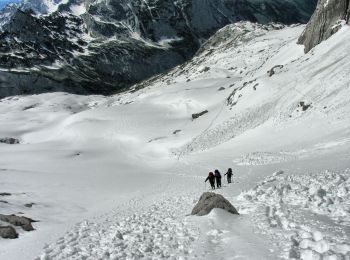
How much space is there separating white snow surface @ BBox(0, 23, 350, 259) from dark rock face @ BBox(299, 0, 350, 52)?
307cm

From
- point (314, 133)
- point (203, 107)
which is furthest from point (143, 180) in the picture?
point (203, 107)

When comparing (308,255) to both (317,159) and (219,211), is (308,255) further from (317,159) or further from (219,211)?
(317,159)

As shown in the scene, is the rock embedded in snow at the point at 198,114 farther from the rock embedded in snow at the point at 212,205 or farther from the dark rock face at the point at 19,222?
the dark rock face at the point at 19,222

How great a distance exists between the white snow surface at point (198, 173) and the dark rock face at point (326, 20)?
3.07 meters

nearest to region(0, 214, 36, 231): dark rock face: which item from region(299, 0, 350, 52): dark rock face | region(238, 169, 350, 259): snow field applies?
region(238, 169, 350, 259): snow field

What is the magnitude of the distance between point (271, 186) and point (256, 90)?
40436 mm

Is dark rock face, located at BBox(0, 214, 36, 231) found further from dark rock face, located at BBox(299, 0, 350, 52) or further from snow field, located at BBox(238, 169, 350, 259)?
dark rock face, located at BBox(299, 0, 350, 52)

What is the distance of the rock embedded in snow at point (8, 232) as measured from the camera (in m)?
17.6

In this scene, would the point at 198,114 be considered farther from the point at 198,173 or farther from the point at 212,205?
the point at 212,205

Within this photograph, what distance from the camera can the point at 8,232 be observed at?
1770 cm

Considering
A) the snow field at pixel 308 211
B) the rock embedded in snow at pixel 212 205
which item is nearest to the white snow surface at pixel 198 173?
the snow field at pixel 308 211

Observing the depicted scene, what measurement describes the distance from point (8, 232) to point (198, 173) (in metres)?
24.2

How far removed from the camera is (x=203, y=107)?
267ft

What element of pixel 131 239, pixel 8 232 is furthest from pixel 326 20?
pixel 8 232
